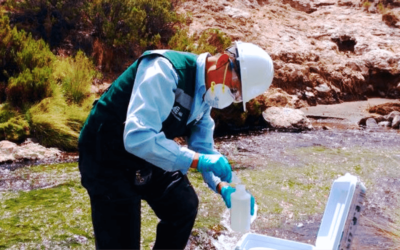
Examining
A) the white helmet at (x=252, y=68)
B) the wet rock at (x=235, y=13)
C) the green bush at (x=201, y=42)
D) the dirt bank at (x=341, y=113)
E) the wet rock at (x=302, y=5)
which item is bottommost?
the dirt bank at (x=341, y=113)

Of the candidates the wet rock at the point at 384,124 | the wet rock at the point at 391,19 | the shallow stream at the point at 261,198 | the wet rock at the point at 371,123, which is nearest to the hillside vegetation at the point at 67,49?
the shallow stream at the point at 261,198

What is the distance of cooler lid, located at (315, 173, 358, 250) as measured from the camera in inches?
77.0

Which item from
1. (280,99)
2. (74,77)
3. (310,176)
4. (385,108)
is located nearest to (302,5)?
(385,108)

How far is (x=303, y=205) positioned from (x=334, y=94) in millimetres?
7177

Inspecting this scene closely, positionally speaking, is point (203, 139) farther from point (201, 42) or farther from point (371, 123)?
point (371, 123)

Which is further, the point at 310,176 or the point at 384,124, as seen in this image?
the point at 384,124

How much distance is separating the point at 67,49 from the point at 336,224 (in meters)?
8.15

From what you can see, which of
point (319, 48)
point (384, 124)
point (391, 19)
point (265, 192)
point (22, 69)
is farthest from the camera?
point (391, 19)

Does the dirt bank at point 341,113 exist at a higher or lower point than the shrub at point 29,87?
lower

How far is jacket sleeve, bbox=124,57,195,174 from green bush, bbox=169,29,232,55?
276 inches

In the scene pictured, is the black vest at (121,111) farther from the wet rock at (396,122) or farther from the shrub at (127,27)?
the wet rock at (396,122)

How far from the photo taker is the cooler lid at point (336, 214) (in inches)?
77.0

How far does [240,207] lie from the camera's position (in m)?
2.13

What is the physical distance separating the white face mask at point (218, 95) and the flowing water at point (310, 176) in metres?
1.85
